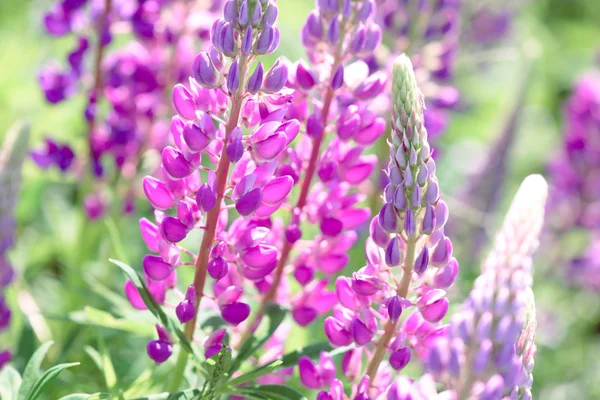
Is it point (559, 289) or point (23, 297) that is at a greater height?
point (23, 297)

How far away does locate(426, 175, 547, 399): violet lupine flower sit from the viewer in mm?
990

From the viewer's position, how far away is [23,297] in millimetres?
2154

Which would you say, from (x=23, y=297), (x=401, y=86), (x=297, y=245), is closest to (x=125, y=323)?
(x=297, y=245)

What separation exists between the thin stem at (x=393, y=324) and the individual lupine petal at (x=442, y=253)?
0.12 ft

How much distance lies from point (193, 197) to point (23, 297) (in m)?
1.04

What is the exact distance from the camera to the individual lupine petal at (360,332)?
122cm

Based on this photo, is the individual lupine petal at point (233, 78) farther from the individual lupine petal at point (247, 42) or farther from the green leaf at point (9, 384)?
the green leaf at point (9, 384)

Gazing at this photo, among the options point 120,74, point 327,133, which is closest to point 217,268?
point 327,133

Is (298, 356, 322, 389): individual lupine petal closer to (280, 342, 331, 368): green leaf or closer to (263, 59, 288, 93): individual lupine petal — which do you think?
(280, 342, 331, 368): green leaf

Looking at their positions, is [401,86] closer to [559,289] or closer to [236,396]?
[236,396]

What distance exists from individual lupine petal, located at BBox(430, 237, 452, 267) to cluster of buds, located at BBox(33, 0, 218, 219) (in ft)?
3.72

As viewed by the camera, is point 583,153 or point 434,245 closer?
point 434,245

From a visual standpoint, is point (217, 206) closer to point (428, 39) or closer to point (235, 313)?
point (235, 313)

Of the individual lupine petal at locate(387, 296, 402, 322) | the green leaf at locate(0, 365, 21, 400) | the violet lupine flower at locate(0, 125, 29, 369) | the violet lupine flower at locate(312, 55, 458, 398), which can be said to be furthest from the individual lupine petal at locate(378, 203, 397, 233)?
the violet lupine flower at locate(0, 125, 29, 369)
